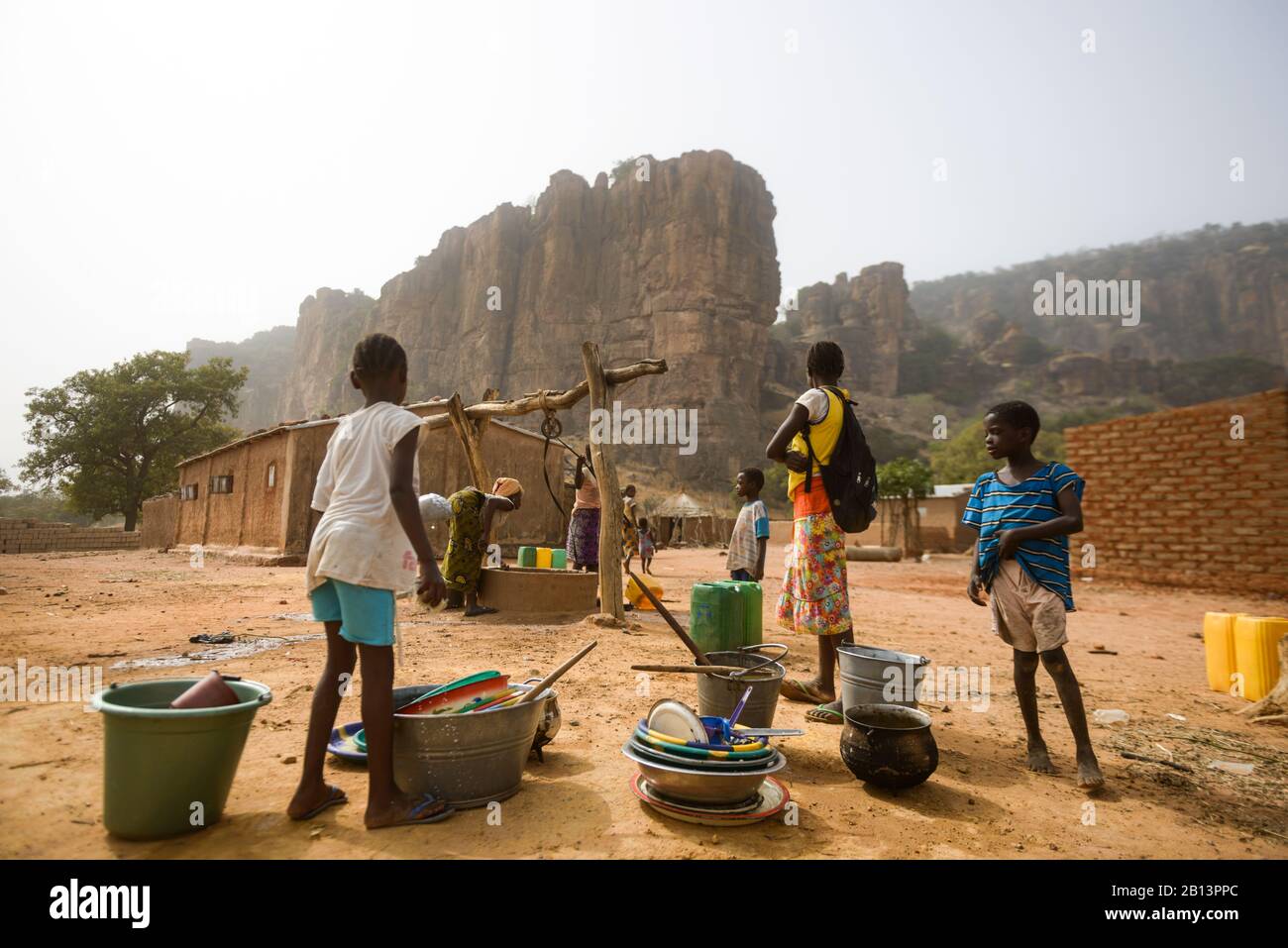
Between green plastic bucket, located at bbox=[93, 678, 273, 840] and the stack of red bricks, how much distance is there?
2916cm

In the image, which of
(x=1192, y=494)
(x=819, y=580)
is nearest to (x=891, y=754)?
(x=819, y=580)

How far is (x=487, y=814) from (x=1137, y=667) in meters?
5.73

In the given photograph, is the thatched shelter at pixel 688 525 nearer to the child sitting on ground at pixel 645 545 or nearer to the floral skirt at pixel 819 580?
the child sitting on ground at pixel 645 545

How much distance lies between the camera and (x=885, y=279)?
78.2 meters

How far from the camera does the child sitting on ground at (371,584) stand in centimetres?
220

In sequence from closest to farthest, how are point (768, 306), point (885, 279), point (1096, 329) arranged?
point (768, 306) → point (885, 279) → point (1096, 329)

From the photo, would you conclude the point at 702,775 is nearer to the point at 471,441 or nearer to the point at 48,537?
the point at 471,441

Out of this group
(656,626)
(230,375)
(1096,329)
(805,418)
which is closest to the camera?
(805,418)

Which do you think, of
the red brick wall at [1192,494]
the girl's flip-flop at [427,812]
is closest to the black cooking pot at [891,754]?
the girl's flip-flop at [427,812]

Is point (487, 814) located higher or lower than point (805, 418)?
lower

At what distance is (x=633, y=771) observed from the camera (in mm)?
2846

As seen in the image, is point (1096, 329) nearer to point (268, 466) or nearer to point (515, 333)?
point (515, 333)

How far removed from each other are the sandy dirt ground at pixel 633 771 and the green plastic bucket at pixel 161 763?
0.26ft
